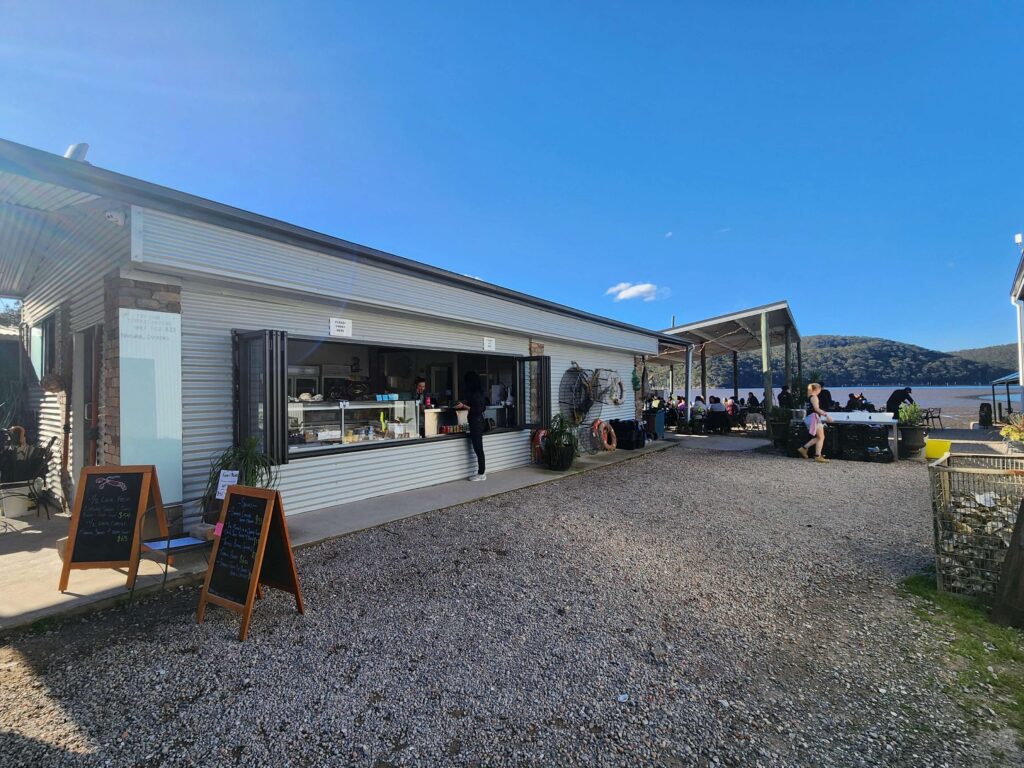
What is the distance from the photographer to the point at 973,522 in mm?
3221

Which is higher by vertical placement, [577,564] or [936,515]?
[936,515]

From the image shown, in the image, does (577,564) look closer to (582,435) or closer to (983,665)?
(983,665)

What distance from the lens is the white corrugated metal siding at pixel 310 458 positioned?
447 cm

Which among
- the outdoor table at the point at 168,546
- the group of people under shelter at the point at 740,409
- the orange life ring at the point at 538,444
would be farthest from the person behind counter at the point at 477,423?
the group of people under shelter at the point at 740,409

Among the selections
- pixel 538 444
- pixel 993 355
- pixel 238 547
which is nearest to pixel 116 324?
pixel 238 547

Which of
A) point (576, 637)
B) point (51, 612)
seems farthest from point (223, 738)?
point (51, 612)

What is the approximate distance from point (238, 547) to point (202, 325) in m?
2.61

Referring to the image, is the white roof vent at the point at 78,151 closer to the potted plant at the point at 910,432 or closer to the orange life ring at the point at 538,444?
the orange life ring at the point at 538,444

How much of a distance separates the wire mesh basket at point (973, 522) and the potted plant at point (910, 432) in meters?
7.78

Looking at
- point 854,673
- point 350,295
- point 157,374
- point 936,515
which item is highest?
point 350,295

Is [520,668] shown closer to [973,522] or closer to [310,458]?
[973,522]

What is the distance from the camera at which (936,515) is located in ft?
11.0

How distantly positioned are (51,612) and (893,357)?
214 feet

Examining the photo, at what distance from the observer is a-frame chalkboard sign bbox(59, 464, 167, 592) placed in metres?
3.36
